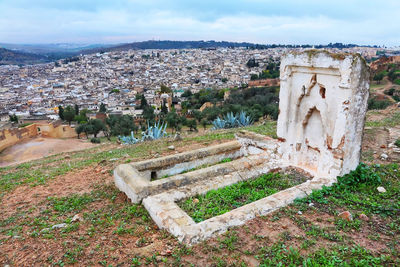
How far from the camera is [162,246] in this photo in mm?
3549

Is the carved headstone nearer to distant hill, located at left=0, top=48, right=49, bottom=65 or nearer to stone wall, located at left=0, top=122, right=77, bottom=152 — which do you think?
stone wall, located at left=0, top=122, right=77, bottom=152

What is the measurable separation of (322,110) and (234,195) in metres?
2.31

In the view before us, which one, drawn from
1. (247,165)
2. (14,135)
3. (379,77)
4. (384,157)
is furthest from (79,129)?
(379,77)

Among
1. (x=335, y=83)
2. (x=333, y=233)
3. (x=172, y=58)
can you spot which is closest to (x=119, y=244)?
(x=333, y=233)

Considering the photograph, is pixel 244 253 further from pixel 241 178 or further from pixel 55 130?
pixel 55 130

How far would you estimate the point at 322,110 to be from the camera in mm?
5395

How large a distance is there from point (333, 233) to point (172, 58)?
157 m

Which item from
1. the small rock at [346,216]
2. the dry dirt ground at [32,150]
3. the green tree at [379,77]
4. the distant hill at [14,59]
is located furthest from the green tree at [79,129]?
the distant hill at [14,59]

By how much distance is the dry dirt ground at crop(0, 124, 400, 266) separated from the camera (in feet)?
10.9

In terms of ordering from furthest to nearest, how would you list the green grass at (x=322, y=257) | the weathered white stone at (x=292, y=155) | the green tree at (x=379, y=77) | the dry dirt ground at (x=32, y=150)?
the green tree at (x=379, y=77), the dry dirt ground at (x=32, y=150), the weathered white stone at (x=292, y=155), the green grass at (x=322, y=257)

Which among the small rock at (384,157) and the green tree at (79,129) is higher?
the small rock at (384,157)

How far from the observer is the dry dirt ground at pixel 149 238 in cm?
332

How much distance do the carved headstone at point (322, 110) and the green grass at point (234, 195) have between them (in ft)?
2.20

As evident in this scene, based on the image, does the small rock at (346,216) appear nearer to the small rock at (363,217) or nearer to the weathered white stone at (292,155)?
the small rock at (363,217)
